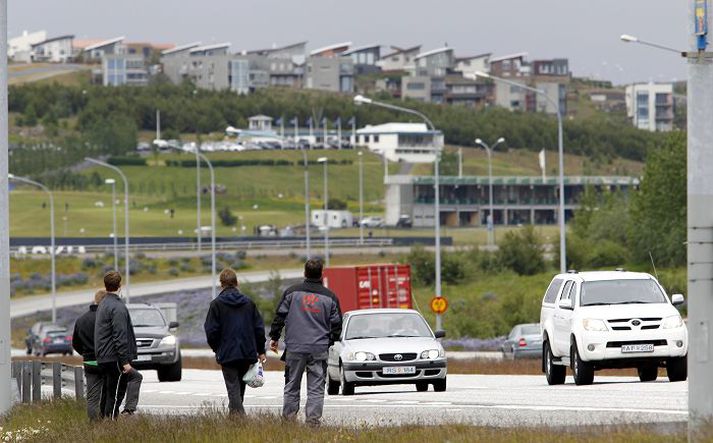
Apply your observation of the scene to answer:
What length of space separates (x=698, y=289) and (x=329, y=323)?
6651mm

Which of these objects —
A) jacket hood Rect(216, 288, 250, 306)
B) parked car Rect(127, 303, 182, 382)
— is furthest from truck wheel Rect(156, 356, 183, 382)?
jacket hood Rect(216, 288, 250, 306)

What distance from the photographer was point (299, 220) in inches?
6329

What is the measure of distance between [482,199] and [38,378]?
148 meters

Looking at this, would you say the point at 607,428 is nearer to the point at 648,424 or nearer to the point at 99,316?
the point at 648,424

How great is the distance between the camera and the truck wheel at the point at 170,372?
38469mm

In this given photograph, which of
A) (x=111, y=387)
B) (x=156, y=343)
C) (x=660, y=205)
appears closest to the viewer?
(x=111, y=387)

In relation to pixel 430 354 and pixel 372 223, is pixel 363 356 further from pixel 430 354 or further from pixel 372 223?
pixel 372 223

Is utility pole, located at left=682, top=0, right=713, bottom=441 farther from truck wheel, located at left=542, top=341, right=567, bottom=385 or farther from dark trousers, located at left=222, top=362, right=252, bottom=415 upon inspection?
truck wheel, located at left=542, top=341, right=567, bottom=385

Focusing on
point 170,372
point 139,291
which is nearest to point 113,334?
point 170,372

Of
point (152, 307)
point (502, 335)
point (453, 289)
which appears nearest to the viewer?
point (152, 307)

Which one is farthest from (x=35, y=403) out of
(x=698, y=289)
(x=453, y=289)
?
(x=453, y=289)

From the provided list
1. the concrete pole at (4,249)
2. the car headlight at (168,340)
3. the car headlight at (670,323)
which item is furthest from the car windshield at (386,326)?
the car headlight at (168,340)

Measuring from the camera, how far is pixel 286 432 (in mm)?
16984

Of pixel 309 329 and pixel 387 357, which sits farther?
pixel 387 357
